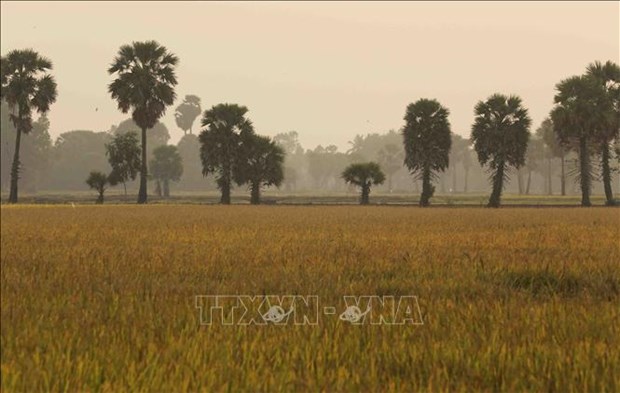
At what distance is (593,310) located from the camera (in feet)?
16.9

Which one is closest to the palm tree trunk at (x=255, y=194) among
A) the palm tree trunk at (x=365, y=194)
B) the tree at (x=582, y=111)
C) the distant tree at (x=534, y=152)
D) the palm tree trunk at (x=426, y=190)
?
the palm tree trunk at (x=365, y=194)

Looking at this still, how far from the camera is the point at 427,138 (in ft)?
184

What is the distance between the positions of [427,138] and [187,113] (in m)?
132

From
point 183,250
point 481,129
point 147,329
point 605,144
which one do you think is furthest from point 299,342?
point 605,144

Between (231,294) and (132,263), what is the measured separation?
10.2 feet

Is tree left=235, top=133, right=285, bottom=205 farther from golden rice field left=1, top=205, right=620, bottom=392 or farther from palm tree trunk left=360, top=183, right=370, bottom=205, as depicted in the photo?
golden rice field left=1, top=205, right=620, bottom=392

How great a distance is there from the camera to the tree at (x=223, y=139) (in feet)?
197

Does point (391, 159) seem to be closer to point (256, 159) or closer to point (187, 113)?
point (187, 113)

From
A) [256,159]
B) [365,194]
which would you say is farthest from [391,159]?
[256,159]

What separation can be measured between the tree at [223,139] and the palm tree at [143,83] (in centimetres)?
485

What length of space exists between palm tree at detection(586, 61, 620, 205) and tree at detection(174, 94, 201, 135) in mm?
135730

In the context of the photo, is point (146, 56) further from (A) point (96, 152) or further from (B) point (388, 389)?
(A) point (96, 152)

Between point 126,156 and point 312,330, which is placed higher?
point 126,156

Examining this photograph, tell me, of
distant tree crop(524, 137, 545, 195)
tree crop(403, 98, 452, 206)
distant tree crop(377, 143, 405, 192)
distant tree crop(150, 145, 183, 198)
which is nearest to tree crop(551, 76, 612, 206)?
tree crop(403, 98, 452, 206)
